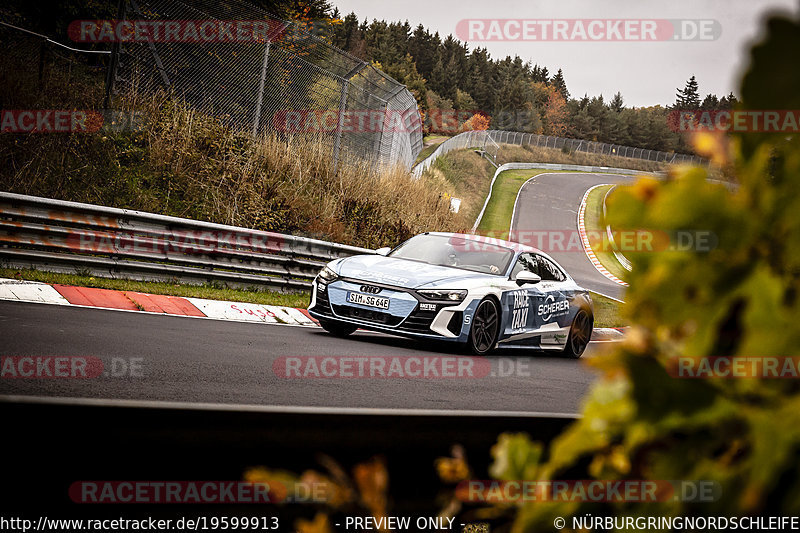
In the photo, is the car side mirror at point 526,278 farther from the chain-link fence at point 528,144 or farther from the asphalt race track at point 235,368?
the chain-link fence at point 528,144

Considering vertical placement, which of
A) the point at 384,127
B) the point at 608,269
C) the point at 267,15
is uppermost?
the point at 267,15

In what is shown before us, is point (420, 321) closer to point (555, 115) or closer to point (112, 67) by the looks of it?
point (112, 67)

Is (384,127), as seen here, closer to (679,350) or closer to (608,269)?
(608,269)

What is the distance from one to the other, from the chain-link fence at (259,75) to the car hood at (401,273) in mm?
8076

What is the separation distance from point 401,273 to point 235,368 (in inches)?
127

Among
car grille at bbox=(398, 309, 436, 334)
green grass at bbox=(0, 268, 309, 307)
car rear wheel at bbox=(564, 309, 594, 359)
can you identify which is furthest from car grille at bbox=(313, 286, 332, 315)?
car rear wheel at bbox=(564, 309, 594, 359)

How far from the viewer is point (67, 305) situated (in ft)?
31.6

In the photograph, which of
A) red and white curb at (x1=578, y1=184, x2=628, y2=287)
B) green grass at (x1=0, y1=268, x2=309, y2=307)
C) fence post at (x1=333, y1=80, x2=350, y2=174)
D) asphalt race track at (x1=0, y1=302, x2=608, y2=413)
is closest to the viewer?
asphalt race track at (x1=0, y1=302, x2=608, y2=413)

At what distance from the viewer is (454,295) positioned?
969 centimetres

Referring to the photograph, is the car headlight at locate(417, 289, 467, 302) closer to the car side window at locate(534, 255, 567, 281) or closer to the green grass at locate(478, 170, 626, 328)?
the car side window at locate(534, 255, 567, 281)

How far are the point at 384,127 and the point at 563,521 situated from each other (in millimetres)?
21646

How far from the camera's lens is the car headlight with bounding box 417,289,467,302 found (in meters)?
9.62

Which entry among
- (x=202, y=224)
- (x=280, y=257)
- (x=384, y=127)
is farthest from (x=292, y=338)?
(x=384, y=127)

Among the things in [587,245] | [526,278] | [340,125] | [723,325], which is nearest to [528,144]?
[587,245]
